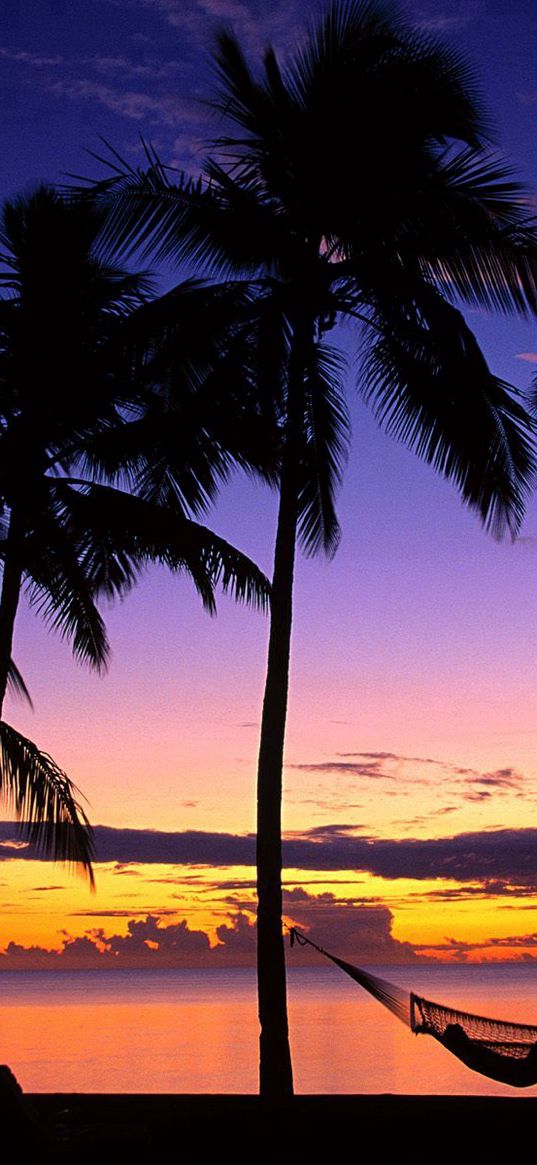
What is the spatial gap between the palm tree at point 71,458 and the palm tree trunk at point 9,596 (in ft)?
0.04

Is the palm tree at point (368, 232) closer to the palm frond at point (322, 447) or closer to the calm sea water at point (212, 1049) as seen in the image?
the palm frond at point (322, 447)

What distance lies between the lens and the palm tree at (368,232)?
1001 cm

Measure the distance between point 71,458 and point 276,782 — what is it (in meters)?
4.29

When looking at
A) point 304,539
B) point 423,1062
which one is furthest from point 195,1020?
point 304,539

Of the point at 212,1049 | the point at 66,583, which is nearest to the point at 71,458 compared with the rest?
the point at 66,583

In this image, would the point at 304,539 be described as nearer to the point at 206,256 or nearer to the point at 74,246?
the point at 206,256

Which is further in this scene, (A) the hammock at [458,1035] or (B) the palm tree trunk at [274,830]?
(A) the hammock at [458,1035]

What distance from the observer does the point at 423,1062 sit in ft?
119

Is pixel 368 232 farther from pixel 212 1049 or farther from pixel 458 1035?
pixel 212 1049

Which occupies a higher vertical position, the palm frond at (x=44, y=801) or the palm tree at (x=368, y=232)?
the palm tree at (x=368, y=232)

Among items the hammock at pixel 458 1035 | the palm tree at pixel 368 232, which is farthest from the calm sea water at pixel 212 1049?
the palm tree at pixel 368 232

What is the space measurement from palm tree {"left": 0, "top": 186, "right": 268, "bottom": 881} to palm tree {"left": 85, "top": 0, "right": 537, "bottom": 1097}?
0.62m
